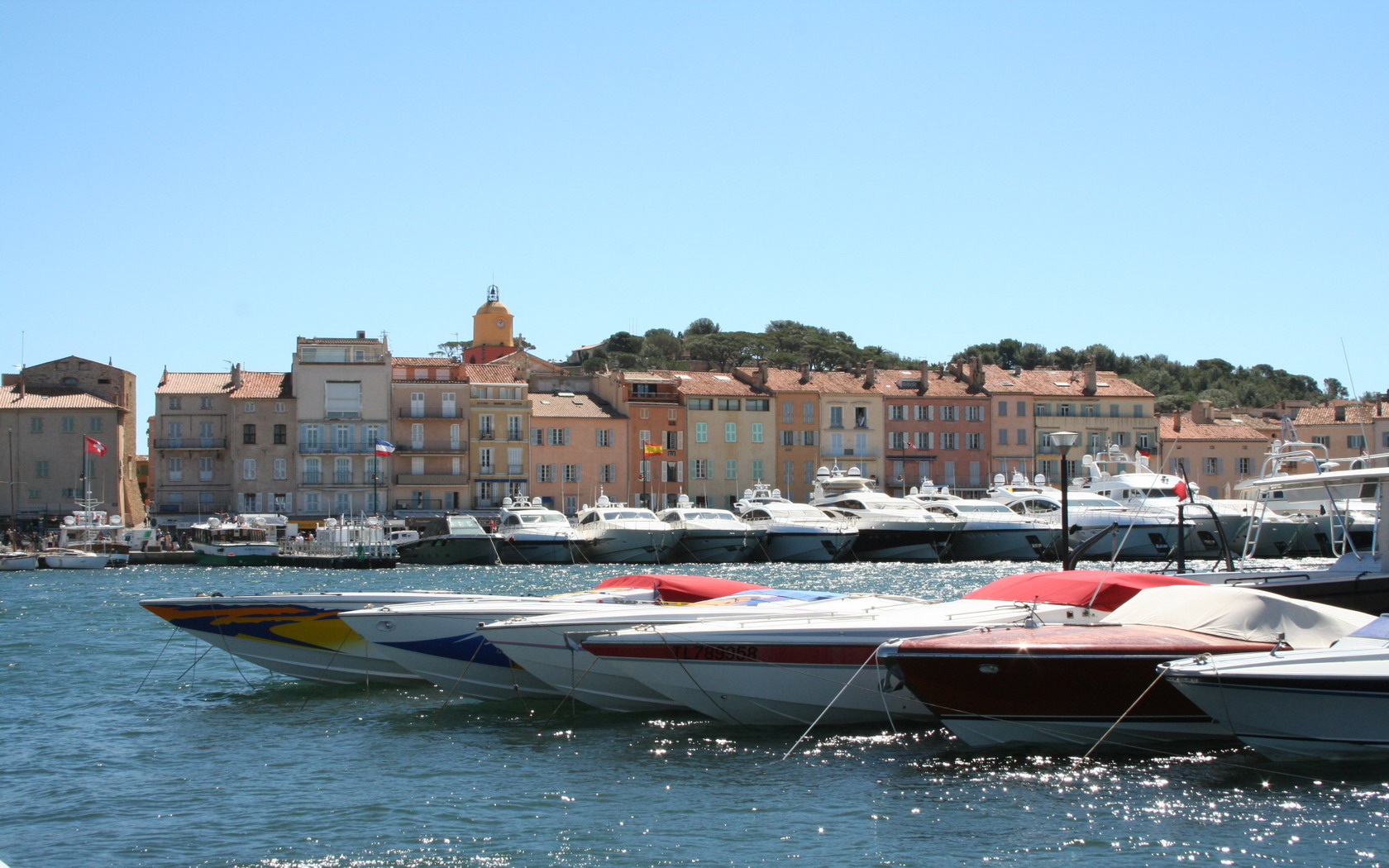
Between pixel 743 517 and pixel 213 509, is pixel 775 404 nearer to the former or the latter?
pixel 743 517

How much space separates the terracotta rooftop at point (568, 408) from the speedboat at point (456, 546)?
16.9 meters

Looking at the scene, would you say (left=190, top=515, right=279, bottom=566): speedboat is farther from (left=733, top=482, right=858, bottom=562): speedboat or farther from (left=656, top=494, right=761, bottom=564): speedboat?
(left=733, top=482, right=858, bottom=562): speedboat

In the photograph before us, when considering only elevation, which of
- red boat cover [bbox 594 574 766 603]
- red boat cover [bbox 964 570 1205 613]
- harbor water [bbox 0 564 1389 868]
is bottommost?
harbor water [bbox 0 564 1389 868]

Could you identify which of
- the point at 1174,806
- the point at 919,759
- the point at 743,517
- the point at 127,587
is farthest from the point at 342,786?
the point at 743,517

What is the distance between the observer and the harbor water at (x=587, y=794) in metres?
13.5

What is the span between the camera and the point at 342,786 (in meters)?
16.4

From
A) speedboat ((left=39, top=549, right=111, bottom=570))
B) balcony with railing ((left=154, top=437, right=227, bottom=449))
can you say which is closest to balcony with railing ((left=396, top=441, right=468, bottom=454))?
balcony with railing ((left=154, top=437, right=227, bottom=449))


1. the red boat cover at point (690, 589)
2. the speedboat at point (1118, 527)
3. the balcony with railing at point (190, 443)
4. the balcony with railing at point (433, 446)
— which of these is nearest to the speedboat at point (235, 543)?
the balcony with railing at point (190, 443)

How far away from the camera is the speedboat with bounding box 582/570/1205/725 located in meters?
18.3

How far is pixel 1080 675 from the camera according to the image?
16.5m

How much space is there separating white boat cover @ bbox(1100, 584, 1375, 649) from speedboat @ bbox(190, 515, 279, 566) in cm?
5487

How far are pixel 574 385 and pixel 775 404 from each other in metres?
13.7

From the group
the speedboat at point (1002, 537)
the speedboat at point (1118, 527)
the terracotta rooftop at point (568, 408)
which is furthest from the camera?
the terracotta rooftop at point (568, 408)

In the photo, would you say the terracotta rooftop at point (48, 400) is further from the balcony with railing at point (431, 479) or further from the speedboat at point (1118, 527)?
the speedboat at point (1118, 527)
